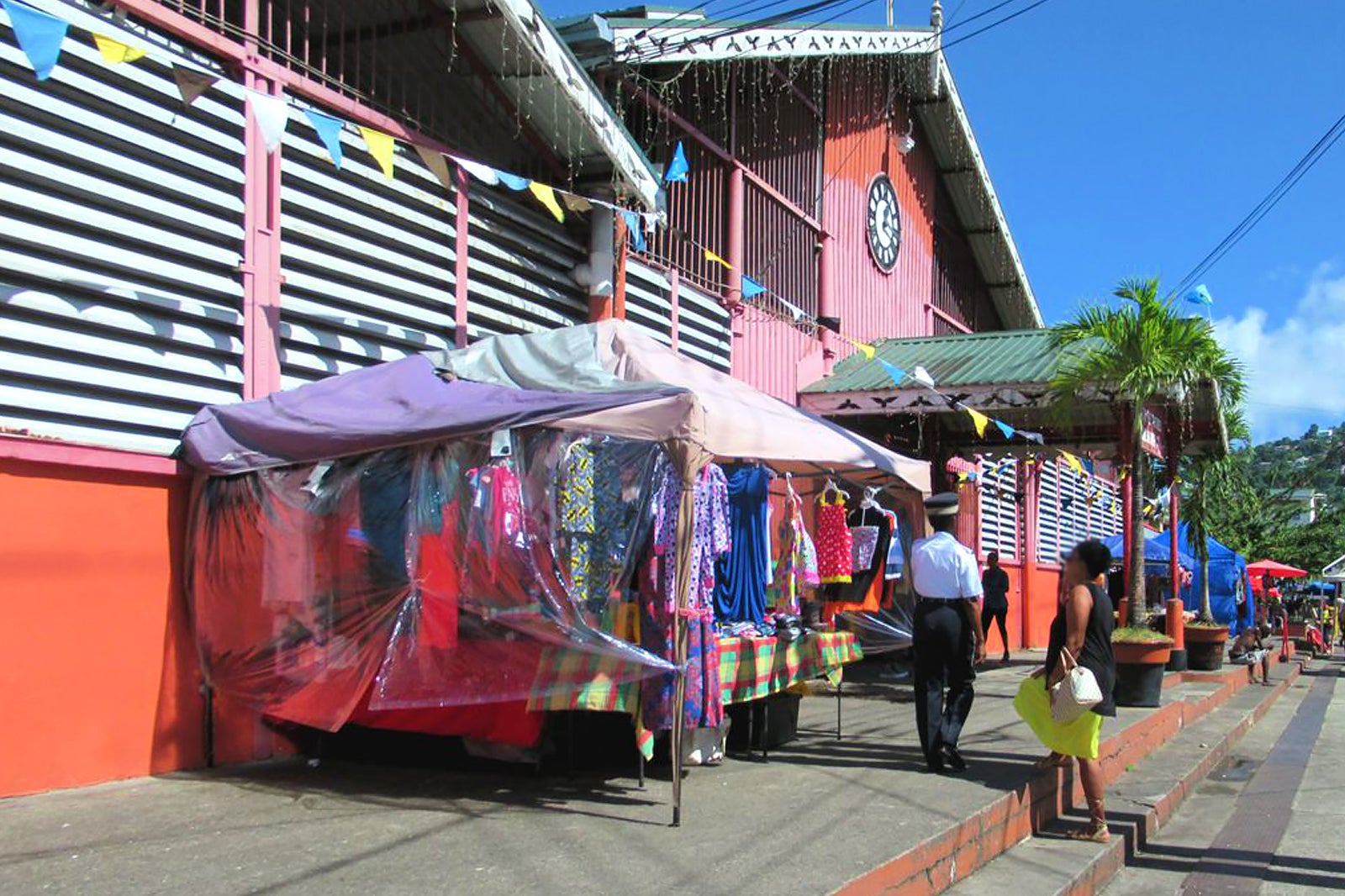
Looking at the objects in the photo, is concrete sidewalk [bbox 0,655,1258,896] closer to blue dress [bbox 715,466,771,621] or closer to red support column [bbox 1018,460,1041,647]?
blue dress [bbox 715,466,771,621]

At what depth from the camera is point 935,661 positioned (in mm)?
7156

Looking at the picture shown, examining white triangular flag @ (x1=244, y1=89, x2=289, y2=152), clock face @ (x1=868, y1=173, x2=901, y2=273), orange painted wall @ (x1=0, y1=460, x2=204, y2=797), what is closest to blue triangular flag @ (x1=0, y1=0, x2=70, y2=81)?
white triangular flag @ (x1=244, y1=89, x2=289, y2=152)

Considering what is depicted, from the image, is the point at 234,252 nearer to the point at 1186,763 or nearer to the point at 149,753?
the point at 149,753

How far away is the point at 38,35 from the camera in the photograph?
17.0ft

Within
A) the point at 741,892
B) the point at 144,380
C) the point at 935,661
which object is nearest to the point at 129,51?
the point at 144,380

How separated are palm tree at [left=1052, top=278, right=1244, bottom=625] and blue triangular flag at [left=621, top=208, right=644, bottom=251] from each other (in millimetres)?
4938

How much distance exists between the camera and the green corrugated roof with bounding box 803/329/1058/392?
13.2 metres

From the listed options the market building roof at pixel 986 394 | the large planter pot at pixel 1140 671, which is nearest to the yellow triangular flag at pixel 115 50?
the market building roof at pixel 986 394

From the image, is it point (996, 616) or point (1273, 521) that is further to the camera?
point (1273, 521)

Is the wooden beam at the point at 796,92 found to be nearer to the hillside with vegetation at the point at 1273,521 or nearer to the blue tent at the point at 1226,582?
the hillside with vegetation at the point at 1273,521

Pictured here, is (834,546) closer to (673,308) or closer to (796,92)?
(673,308)

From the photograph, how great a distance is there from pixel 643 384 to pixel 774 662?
2.48 m

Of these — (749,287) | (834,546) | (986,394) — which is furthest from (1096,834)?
(986,394)

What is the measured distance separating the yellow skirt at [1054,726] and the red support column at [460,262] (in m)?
4.89
